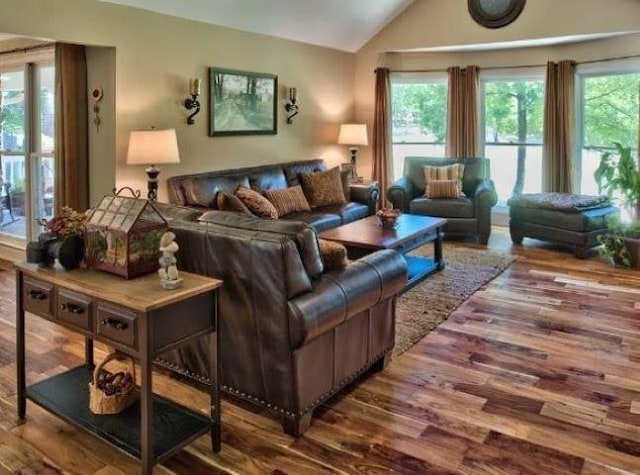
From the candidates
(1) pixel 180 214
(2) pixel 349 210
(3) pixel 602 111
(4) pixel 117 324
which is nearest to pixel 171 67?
(2) pixel 349 210

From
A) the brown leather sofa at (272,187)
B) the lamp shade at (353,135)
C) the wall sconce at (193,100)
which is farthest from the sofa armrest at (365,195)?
the wall sconce at (193,100)

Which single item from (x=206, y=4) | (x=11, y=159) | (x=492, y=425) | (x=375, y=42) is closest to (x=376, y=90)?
(x=375, y=42)

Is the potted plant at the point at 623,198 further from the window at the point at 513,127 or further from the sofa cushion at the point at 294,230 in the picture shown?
the sofa cushion at the point at 294,230

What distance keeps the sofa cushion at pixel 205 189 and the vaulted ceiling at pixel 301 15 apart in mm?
1541

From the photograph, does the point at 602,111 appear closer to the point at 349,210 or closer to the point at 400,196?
the point at 400,196

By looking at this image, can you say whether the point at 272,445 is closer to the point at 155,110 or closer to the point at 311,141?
the point at 155,110

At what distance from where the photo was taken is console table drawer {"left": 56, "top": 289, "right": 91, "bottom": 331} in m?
2.28

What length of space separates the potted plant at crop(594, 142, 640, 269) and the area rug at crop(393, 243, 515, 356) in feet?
3.17

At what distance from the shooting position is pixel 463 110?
7.61 metres

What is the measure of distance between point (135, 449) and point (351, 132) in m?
5.81

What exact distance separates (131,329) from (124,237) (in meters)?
0.43

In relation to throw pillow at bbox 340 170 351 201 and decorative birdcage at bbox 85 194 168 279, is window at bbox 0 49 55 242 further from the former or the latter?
decorative birdcage at bbox 85 194 168 279

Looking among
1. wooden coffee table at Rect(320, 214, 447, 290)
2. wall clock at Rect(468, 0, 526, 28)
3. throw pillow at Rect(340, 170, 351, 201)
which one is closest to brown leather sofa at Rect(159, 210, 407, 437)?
wooden coffee table at Rect(320, 214, 447, 290)

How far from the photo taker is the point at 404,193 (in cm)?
680
